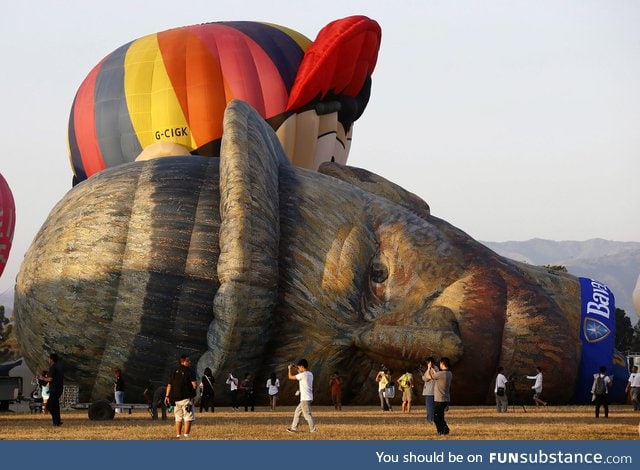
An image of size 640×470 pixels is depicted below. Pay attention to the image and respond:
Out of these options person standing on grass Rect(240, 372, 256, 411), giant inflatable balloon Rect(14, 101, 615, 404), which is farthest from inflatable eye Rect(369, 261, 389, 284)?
person standing on grass Rect(240, 372, 256, 411)

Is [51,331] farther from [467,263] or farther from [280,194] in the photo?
[467,263]

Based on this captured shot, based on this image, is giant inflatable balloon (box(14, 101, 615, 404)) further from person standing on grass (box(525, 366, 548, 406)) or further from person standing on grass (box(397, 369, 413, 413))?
person standing on grass (box(397, 369, 413, 413))

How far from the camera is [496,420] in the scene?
89.0 ft

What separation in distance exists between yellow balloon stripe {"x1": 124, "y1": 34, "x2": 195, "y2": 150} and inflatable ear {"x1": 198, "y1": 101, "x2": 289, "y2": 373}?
17.9m

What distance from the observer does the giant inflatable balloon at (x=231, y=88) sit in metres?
48.9

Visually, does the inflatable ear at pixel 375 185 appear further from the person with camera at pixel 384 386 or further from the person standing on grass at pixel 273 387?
the person standing on grass at pixel 273 387

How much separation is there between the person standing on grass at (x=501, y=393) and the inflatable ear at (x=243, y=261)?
5.49 m

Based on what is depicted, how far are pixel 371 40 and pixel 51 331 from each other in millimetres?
21064

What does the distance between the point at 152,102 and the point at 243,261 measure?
21263mm

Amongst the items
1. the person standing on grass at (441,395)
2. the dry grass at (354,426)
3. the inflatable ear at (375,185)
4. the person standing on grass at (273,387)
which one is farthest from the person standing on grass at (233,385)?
the person standing on grass at (441,395)

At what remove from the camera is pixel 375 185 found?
3747 cm

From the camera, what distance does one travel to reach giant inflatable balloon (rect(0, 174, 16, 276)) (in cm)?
6078

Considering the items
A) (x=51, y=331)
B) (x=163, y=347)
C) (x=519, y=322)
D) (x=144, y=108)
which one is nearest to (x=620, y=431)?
(x=519, y=322)

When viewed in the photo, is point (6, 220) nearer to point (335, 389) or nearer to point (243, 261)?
point (335, 389)
